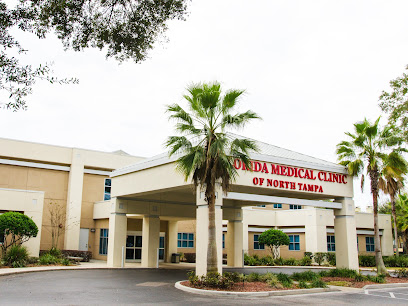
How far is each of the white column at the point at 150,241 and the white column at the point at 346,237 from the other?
11132 mm

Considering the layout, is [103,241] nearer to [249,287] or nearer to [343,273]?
[343,273]

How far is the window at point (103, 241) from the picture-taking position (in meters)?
35.3

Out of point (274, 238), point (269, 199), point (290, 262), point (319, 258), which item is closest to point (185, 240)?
point (274, 238)

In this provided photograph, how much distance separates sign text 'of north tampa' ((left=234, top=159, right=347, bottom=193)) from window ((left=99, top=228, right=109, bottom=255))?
19083mm

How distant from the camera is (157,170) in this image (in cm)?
2177

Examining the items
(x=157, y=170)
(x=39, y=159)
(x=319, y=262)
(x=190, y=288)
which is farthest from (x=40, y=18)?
(x=319, y=262)

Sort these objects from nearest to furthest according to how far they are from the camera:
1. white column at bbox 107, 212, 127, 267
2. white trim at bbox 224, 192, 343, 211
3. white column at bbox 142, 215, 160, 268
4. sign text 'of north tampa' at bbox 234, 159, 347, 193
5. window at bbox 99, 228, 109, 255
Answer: white trim at bbox 224, 192, 343, 211 → sign text 'of north tampa' at bbox 234, 159, 347, 193 → white column at bbox 107, 212, 127, 267 → white column at bbox 142, 215, 160, 268 → window at bbox 99, 228, 109, 255

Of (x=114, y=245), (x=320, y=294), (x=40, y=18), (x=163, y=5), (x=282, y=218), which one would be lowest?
(x=320, y=294)

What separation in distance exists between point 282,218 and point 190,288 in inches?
1052

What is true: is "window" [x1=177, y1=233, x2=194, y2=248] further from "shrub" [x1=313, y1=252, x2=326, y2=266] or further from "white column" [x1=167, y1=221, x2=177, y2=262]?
"shrub" [x1=313, y1=252, x2=326, y2=266]

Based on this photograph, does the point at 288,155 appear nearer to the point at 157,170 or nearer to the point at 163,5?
the point at 157,170

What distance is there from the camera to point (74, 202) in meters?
35.6

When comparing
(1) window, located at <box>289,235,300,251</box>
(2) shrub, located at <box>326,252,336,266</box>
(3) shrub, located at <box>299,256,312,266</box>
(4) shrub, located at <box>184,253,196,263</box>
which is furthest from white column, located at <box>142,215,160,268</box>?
(1) window, located at <box>289,235,300,251</box>

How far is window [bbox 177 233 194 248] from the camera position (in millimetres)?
39156
